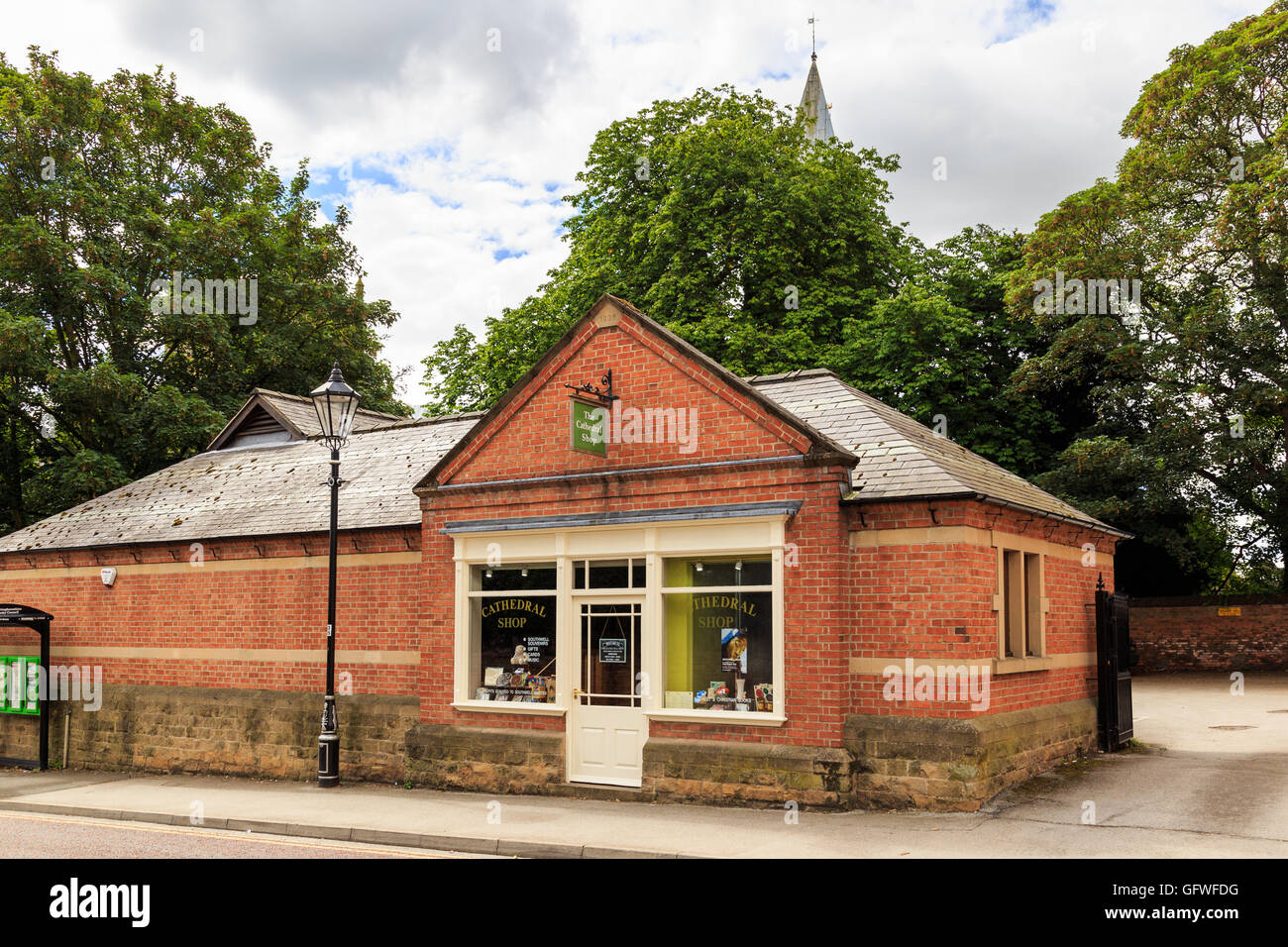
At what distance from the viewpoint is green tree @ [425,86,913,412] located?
94.2 feet

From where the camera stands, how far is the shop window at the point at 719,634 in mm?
12578

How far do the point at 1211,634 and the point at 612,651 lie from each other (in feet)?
71.0

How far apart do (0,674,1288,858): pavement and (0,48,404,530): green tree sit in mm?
12272

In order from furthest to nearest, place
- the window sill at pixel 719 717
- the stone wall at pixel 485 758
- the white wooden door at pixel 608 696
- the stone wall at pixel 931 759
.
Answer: the stone wall at pixel 485 758 → the white wooden door at pixel 608 696 → the window sill at pixel 719 717 → the stone wall at pixel 931 759

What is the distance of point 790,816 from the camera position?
11398 millimetres

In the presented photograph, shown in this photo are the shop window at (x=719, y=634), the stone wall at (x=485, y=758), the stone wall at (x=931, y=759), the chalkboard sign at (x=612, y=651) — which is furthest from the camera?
the stone wall at (x=485, y=758)

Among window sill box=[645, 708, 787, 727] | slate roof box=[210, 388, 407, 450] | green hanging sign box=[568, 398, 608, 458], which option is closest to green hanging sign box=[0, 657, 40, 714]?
slate roof box=[210, 388, 407, 450]

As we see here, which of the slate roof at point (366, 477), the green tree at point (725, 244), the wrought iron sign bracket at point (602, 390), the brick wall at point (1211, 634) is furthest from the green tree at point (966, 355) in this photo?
the wrought iron sign bracket at point (602, 390)

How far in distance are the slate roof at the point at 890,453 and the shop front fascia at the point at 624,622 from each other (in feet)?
4.28

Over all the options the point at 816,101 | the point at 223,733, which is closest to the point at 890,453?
the point at 223,733

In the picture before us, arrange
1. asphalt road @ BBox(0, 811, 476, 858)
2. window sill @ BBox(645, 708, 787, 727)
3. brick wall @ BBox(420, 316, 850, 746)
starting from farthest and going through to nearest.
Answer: window sill @ BBox(645, 708, 787, 727)
brick wall @ BBox(420, 316, 850, 746)
asphalt road @ BBox(0, 811, 476, 858)

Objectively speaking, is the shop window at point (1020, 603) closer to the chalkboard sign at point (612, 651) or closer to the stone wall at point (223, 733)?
the chalkboard sign at point (612, 651)

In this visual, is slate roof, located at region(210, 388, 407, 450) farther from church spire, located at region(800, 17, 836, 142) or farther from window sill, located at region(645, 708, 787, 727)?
church spire, located at region(800, 17, 836, 142)

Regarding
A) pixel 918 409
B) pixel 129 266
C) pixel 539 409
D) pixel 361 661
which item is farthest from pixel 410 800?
pixel 129 266
